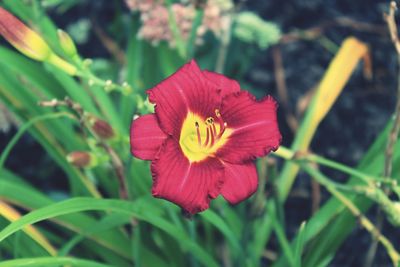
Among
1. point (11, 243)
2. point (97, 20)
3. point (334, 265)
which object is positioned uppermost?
point (97, 20)

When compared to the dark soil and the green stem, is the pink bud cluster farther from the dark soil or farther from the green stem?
the dark soil

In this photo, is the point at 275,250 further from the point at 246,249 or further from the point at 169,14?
the point at 169,14

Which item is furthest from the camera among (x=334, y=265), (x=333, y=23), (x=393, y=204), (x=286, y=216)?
(x=333, y=23)

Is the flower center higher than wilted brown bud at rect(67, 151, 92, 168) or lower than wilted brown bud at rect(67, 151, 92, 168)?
higher

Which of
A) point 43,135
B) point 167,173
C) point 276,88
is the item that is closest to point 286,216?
point 276,88

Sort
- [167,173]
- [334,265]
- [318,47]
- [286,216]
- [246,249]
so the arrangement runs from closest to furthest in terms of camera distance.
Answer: [167,173]
[246,249]
[334,265]
[286,216]
[318,47]

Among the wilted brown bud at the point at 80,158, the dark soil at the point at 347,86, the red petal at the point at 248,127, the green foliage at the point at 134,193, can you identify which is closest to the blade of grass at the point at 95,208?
the green foliage at the point at 134,193

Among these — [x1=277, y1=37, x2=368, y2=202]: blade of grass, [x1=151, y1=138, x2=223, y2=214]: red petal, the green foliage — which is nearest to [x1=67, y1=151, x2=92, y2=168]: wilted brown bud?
the green foliage
